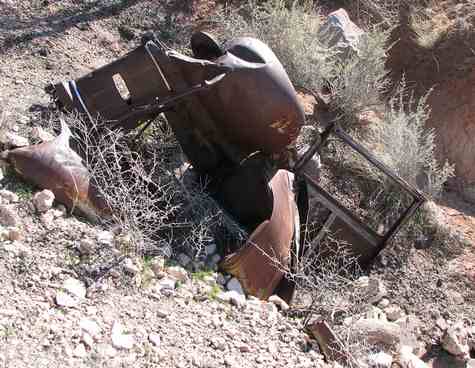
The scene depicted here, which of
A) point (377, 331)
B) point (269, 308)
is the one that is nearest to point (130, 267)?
point (269, 308)

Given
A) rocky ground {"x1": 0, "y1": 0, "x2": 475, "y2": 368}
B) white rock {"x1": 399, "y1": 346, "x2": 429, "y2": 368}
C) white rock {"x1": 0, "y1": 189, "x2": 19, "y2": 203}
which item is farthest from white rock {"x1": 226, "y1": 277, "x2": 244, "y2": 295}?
white rock {"x1": 0, "y1": 189, "x2": 19, "y2": 203}

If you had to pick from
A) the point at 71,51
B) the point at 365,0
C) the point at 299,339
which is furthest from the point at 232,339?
the point at 365,0

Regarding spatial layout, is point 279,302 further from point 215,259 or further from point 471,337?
point 471,337

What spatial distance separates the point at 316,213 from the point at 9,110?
259 cm

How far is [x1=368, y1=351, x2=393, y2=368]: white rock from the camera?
4.22 meters

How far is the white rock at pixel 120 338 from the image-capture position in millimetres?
3324

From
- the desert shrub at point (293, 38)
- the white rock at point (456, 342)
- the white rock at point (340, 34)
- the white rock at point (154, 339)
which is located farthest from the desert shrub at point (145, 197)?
the white rock at point (340, 34)

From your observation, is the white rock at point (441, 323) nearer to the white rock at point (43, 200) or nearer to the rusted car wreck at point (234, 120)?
the rusted car wreck at point (234, 120)

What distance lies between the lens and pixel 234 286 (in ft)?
14.3

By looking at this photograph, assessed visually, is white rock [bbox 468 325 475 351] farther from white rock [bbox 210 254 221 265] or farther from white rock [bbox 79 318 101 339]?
white rock [bbox 79 318 101 339]

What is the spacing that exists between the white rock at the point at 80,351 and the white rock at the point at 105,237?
90cm

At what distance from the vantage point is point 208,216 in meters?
4.65

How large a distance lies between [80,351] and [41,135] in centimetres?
199

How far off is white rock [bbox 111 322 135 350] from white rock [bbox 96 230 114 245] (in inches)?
27.2
